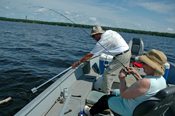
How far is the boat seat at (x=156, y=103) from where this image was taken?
1.42m

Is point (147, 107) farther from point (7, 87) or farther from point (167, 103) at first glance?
point (7, 87)

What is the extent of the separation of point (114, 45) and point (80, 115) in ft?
5.10

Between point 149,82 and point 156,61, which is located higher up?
point 156,61

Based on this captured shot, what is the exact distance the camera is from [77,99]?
2607 millimetres

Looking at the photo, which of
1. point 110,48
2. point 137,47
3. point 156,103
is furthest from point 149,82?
point 137,47

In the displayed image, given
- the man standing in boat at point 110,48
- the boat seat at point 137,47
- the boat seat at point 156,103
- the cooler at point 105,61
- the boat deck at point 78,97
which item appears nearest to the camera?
the boat seat at point 156,103

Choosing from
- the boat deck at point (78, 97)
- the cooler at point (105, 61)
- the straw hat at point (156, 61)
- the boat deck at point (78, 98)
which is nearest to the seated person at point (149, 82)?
the straw hat at point (156, 61)

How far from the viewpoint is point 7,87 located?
17.4 feet

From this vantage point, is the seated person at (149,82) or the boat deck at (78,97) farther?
the boat deck at (78,97)

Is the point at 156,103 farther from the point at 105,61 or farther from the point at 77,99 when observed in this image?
the point at 105,61

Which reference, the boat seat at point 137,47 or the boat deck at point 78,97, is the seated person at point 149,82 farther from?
the boat seat at point 137,47

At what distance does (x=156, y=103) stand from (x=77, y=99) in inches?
60.1

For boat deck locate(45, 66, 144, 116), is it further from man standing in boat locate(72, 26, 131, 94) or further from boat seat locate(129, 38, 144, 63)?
boat seat locate(129, 38, 144, 63)

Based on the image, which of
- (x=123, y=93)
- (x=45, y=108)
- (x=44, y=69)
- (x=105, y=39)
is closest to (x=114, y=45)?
(x=105, y=39)
